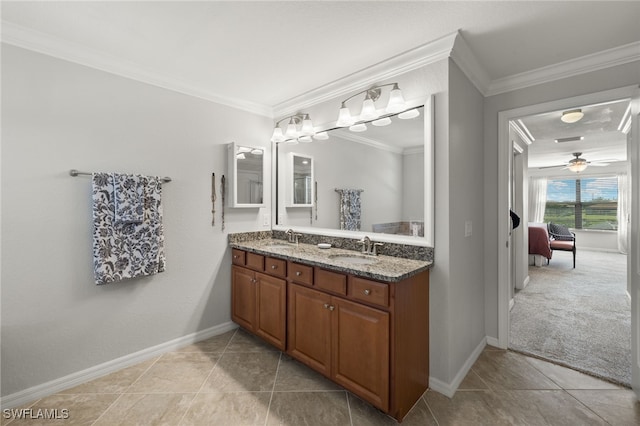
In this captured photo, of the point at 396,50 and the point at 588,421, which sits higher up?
the point at 396,50

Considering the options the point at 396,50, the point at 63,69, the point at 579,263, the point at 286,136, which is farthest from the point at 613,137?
the point at 63,69

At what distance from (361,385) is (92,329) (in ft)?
6.61

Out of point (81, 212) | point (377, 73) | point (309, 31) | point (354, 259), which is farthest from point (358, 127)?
point (81, 212)

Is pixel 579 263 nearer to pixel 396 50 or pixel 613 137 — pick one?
pixel 613 137

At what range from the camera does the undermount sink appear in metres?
2.03

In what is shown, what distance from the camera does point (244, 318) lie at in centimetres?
270

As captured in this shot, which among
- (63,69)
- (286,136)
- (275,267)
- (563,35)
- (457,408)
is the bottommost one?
(457,408)

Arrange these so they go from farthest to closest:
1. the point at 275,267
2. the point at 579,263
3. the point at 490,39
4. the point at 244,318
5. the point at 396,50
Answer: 1. the point at 579,263
2. the point at 244,318
3. the point at 275,267
4. the point at 396,50
5. the point at 490,39

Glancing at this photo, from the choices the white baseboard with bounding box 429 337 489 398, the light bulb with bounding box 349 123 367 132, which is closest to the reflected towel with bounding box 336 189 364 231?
the light bulb with bounding box 349 123 367 132

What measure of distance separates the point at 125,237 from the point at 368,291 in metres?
1.88

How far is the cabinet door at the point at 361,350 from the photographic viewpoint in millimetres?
1619

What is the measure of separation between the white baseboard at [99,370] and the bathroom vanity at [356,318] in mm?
A: 711

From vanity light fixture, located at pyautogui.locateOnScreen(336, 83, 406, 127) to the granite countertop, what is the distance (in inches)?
44.5

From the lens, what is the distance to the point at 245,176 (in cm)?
289
